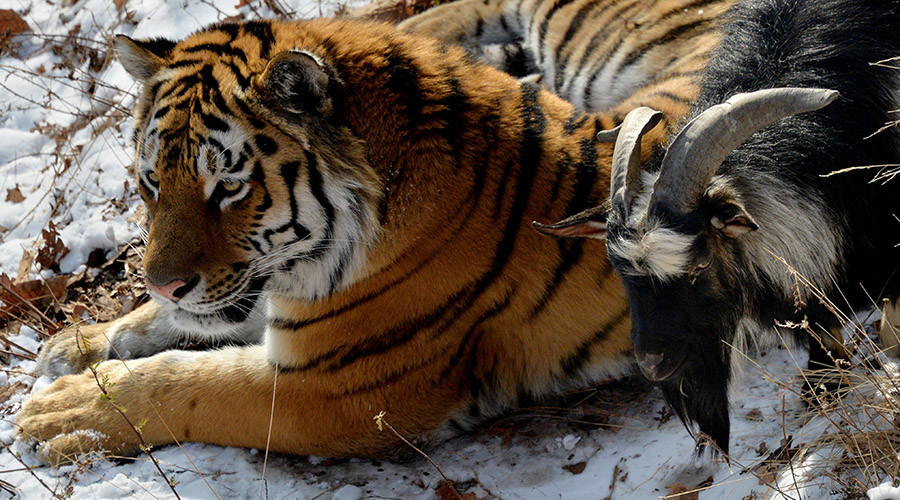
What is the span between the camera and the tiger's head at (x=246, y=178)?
3154 mm

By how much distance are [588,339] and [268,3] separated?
4.46 m

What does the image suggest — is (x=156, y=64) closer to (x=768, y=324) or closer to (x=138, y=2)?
(x=768, y=324)

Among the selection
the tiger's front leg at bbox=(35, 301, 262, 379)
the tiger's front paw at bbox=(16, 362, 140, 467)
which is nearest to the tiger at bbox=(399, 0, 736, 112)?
the tiger's front leg at bbox=(35, 301, 262, 379)

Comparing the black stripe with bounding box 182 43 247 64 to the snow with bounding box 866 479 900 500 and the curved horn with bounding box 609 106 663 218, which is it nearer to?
the curved horn with bounding box 609 106 663 218

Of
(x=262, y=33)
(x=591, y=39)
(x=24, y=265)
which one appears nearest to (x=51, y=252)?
(x=24, y=265)

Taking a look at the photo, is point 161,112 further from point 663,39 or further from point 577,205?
point 663,39

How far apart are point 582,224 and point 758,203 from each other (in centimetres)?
61

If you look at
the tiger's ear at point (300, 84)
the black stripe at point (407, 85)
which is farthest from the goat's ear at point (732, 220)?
the tiger's ear at point (300, 84)

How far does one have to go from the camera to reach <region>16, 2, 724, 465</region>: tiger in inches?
126

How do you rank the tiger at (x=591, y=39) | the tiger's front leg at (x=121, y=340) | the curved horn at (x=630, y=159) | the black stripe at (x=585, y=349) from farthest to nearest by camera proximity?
the tiger at (x=591, y=39) → the tiger's front leg at (x=121, y=340) → the black stripe at (x=585, y=349) → the curved horn at (x=630, y=159)

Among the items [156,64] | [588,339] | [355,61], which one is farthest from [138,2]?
[588,339]

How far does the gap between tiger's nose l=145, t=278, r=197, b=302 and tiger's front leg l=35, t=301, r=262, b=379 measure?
1.03 m

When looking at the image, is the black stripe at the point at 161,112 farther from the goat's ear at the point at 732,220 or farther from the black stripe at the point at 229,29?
the goat's ear at the point at 732,220

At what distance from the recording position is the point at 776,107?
247cm
